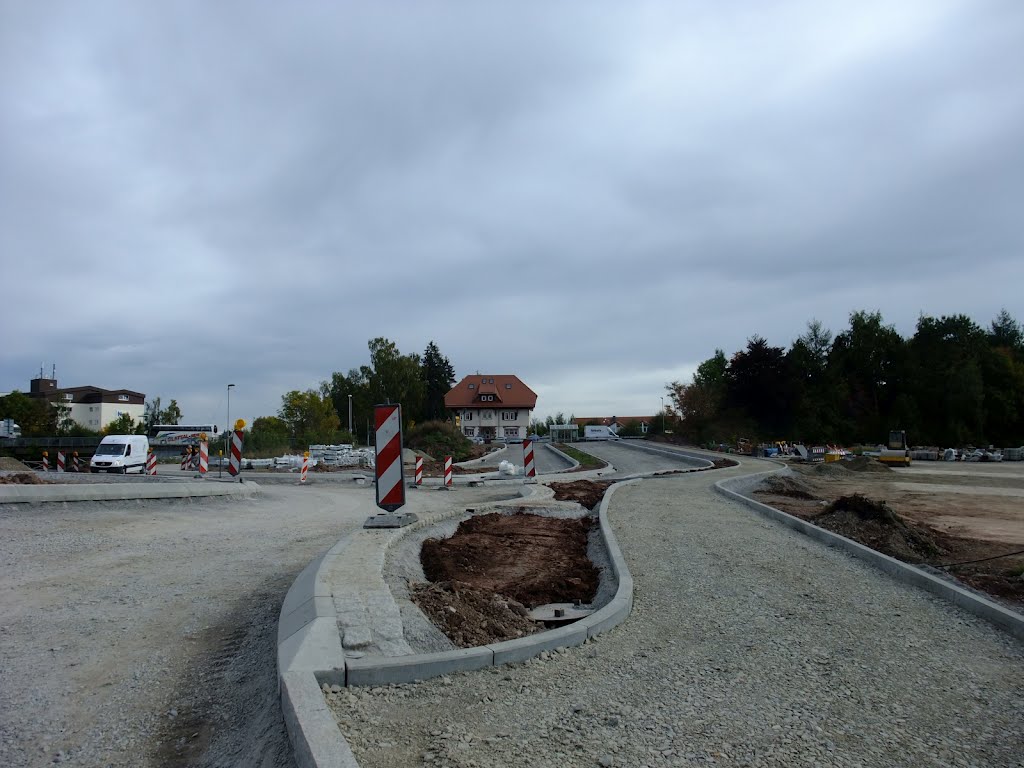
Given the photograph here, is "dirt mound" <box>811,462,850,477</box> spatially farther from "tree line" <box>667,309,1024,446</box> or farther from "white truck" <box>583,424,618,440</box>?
"white truck" <box>583,424,618,440</box>

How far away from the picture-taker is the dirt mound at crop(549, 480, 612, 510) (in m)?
16.6

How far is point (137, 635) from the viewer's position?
5.39 m

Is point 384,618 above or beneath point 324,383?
beneath

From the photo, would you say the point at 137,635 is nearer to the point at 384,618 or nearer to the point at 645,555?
the point at 384,618

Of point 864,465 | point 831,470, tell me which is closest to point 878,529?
point 831,470

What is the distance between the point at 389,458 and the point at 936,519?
13.6 m

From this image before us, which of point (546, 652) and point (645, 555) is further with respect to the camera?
point (645, 555)

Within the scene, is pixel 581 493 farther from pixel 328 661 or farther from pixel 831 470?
pixel 831 470

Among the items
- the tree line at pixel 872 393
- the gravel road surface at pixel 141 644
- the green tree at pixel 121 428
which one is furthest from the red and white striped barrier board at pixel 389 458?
the green tree at pixel 121 428

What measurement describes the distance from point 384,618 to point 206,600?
2.63 m

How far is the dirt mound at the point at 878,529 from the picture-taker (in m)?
9.97

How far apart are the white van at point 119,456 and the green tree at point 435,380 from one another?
217 ft

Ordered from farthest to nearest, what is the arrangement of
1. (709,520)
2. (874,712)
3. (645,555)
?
(709,520) < (645,555) < (874,712)

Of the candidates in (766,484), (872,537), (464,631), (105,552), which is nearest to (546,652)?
(464,631)
